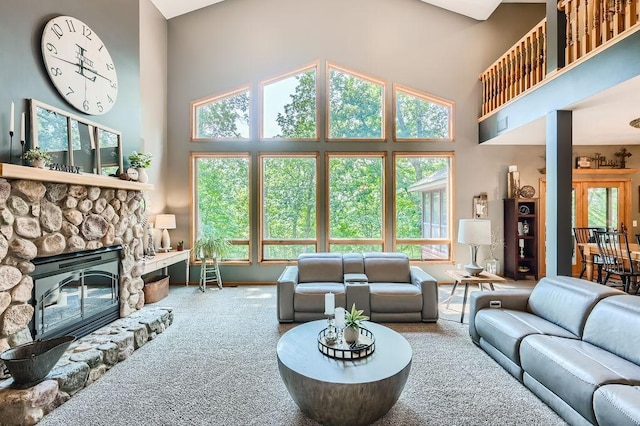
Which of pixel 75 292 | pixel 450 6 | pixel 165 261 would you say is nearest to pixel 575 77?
pixel 450 6

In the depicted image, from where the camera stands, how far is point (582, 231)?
227 inches

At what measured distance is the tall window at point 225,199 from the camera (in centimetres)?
598

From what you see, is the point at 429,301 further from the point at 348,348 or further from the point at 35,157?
the point at 35,157

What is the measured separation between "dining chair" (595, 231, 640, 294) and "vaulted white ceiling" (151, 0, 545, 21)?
4.28 metres

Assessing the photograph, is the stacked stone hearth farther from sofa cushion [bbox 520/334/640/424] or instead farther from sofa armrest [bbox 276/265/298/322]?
sofa cushion [bbox 520/334/640/424]

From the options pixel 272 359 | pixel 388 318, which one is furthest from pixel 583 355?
pixel 272 359

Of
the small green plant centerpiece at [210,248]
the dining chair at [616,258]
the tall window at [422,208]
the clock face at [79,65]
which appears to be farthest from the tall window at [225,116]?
the dining chair at [616,258]

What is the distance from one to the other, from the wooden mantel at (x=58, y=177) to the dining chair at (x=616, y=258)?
6.79 metres

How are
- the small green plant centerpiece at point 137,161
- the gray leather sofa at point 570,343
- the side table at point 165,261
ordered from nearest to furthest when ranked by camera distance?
the gray leather sofa at point 570,343
the small green plant centerpiece at point 137,161
the side table at point 165,261

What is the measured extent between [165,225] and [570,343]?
551 centimetres

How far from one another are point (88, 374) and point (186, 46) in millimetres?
5641

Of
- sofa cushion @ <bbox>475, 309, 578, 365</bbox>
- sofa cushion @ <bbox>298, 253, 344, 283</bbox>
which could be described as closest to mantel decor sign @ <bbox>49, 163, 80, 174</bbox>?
sofa cushion @ <bbox>298, 253, 344, 283</bbox>

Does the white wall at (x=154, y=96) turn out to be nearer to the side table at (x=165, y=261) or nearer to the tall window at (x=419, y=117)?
the side table at (x=165, y=261)

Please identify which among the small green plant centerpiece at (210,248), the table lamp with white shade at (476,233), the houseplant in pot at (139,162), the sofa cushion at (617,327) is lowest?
the sofa cushion at (617,327)
